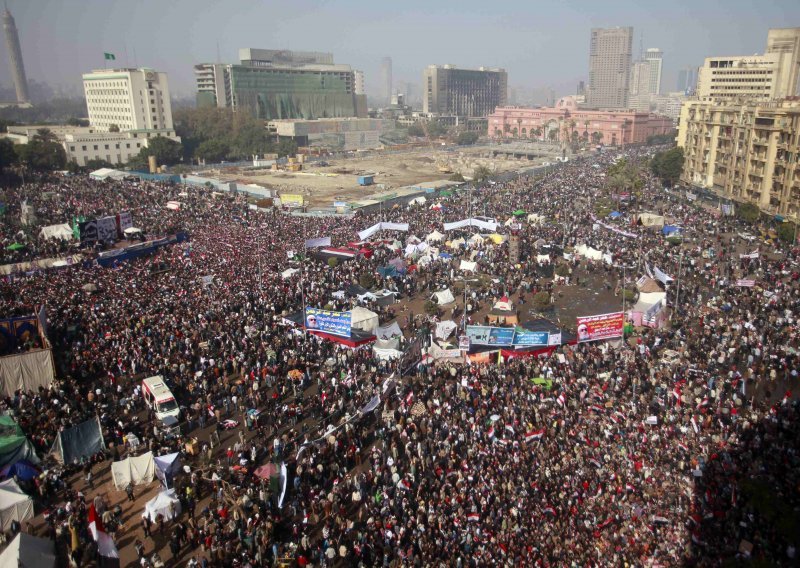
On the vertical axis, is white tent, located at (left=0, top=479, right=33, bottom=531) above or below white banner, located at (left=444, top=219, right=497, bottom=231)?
below

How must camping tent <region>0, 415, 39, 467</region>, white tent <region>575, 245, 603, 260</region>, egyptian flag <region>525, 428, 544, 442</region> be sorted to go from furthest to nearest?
white tent <region>575, 245, 603, 260</region> → egyptian flag <region>525, 428, 544, 442</region> → camping tent <region>0, 415, 39, 467</region>

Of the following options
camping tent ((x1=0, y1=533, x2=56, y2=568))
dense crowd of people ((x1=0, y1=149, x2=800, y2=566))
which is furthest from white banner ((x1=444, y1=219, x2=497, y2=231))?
camping tent ((x1=0, y1=533, x2=56, y2=568))

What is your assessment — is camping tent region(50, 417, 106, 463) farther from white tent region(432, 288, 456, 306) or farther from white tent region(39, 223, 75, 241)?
white tent region(39, 223, 75, 241)

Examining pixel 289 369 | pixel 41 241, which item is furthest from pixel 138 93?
pixel 289 369

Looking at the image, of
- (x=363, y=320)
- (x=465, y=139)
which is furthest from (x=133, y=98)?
(x=363, y=320)

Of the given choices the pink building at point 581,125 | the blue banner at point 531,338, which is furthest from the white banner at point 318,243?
the pink building at point 581,125
